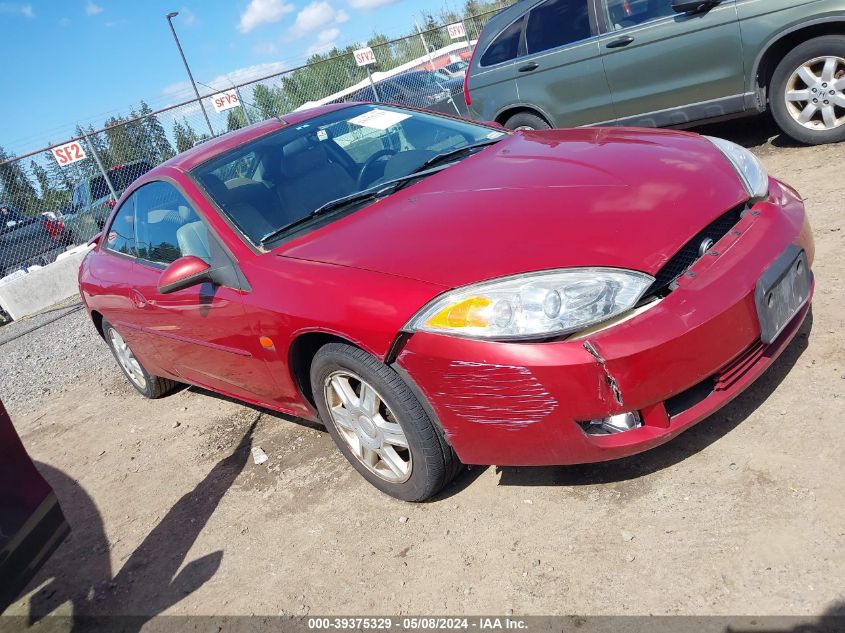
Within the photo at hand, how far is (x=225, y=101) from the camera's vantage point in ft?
46.7

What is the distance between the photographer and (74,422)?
17.7ft

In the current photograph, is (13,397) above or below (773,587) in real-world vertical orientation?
above

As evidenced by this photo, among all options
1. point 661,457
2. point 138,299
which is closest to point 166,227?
point 138,299

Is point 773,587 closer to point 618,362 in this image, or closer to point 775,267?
point 618,362

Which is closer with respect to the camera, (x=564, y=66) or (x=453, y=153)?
(x=453, y=153)

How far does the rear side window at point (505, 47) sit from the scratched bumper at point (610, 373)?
504 cm

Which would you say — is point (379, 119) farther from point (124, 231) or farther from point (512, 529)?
point (512, 529)

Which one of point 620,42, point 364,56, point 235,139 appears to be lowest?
point 620,42

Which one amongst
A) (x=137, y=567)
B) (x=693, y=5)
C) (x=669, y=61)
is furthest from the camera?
(x=669, y=61)

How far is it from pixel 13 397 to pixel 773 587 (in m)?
6.55

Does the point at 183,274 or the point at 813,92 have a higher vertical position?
the point at 183,274

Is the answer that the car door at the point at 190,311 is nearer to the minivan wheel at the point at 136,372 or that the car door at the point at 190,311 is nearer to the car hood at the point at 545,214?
the car hood at the point at 545,214

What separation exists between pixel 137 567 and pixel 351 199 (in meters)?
1.93

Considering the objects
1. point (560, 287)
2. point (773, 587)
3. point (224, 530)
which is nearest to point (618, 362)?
point (560, 287)
